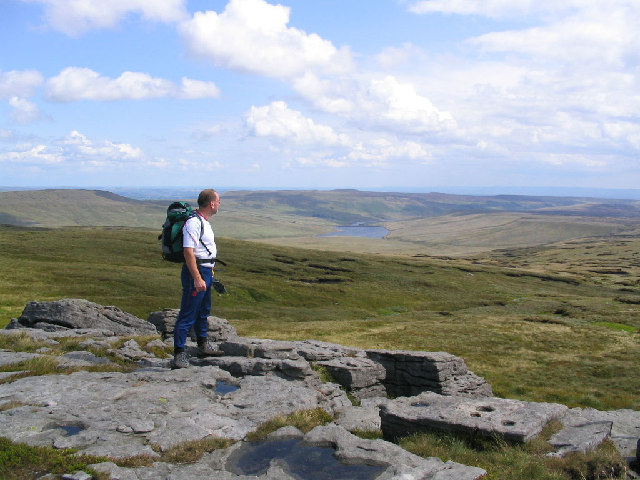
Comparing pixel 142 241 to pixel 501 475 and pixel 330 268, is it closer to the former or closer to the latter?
pixel 330 268

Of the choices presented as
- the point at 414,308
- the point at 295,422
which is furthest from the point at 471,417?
the point at 414,308

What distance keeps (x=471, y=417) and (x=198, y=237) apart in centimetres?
906

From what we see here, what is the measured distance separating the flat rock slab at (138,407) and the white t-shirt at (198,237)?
12.3 ft

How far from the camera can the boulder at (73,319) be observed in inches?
1092

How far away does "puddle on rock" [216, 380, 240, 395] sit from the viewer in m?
13.3

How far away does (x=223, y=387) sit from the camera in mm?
13672

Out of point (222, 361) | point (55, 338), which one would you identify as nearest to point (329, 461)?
point (222, 361)

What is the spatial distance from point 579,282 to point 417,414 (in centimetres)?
14278

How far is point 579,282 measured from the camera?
442ft

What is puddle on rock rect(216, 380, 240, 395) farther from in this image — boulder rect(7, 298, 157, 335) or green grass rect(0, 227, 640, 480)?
boulder rect(7, 298, 157, 335)

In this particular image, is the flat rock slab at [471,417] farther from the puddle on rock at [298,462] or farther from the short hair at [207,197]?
the short hair at [207,197]

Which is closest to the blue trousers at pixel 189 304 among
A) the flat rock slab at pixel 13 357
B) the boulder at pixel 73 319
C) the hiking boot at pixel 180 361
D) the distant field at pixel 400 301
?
the hiking boot at pixel 180 361

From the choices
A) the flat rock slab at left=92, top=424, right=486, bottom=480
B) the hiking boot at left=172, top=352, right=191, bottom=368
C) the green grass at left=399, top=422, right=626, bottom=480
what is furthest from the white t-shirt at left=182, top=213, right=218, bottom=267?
the green grass at left=399, top=422, right=626, bottom=480

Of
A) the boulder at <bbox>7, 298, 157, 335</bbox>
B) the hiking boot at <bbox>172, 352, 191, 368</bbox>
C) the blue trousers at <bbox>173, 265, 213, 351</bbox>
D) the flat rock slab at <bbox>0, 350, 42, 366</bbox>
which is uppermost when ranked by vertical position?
the blue trousers at <bbox>173, 265, 213, 351</bbox>
